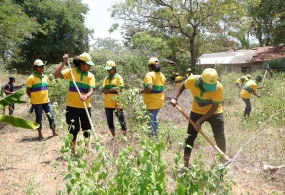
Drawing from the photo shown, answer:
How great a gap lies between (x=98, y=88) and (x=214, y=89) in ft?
20.6

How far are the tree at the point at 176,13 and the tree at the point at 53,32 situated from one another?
4652 millimetres

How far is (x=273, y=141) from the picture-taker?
474 centimetres

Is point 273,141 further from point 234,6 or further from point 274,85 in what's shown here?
point 234,6

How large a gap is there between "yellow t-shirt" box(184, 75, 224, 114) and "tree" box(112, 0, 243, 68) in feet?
34.5

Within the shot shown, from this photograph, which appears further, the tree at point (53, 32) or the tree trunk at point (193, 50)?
the tree at point (53, 32)

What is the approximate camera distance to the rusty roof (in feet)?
59.9

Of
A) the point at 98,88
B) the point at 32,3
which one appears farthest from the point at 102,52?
the point at 32,3

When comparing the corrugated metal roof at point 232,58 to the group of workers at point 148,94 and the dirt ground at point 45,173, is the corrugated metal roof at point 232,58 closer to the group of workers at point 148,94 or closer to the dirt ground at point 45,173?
the group of workers at point 148,94

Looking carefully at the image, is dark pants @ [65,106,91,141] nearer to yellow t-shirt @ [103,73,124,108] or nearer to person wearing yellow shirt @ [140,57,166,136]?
yellow t-shirt @ [103,73,124,108]

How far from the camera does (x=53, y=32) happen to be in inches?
734

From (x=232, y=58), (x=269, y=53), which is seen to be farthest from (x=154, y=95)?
(x=232, y=58)

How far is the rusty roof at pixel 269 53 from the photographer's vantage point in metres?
18.3

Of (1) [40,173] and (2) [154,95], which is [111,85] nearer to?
(2) [154,95]

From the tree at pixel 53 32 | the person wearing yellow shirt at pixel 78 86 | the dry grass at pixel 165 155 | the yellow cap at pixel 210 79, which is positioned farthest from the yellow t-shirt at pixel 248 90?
the tree at pixel 53 32
